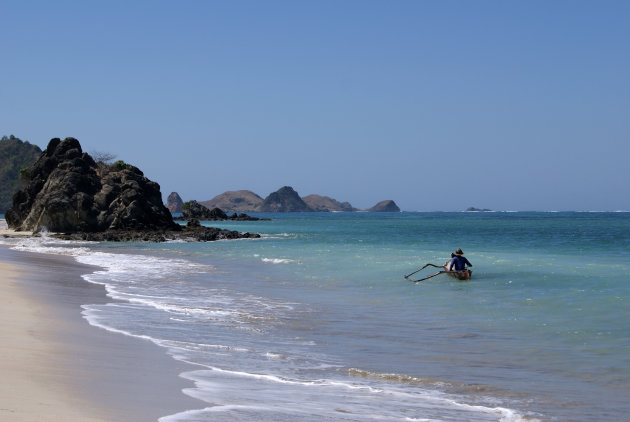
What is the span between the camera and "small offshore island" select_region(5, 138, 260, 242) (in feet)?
182

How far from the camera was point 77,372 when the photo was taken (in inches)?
276

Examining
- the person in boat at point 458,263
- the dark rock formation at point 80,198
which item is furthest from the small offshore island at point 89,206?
the person in boat at point 458,263

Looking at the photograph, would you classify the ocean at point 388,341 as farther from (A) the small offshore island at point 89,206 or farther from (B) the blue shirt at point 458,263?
(A) the small offshore island at point 89,206

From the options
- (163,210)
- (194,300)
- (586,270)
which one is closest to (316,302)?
(194,300)

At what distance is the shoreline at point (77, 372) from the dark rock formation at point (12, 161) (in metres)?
184

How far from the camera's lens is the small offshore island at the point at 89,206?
182 feet

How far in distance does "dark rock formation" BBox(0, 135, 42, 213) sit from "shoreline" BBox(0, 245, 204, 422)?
184 metres

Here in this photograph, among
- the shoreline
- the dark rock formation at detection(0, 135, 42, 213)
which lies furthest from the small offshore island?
the dark rock formation at detection(0, 135, 42, 213)

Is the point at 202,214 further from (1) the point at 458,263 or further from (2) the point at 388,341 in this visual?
(2) the point at 388,341

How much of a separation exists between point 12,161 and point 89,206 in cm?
14537

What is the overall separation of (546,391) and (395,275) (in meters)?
15.6

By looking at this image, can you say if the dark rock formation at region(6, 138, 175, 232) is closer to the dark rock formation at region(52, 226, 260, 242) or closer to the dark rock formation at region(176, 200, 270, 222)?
the dark rock formation at region(52, 226, 260, 242)

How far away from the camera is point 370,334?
11586 millimetres

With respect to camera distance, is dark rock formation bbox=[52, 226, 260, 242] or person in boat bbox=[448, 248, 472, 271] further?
dark rock formation bbox=[52, 226, 260, 242]
